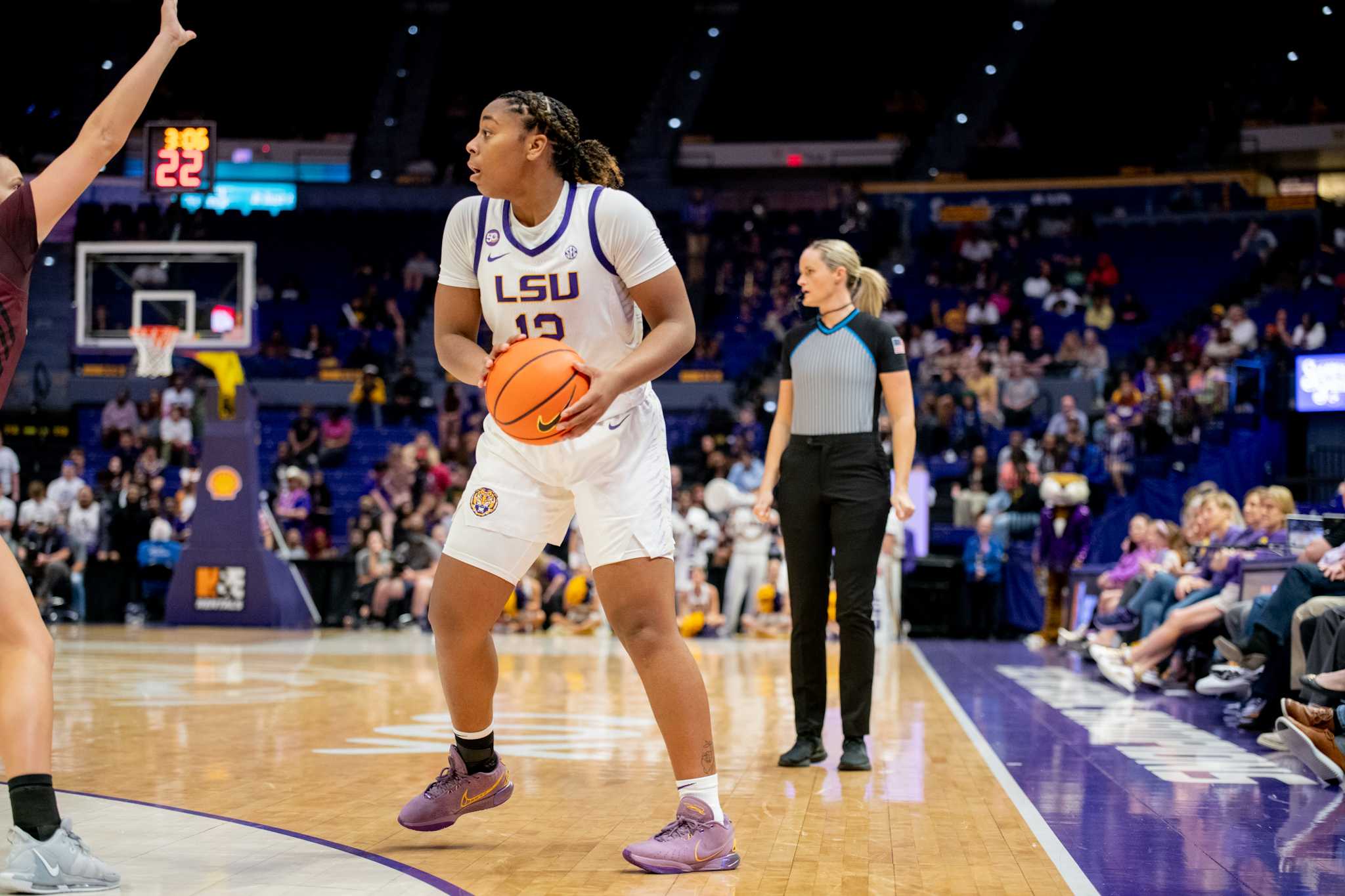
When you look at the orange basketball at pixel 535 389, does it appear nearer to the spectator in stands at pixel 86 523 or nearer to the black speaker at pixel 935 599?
the black speaker at pixel 935 599

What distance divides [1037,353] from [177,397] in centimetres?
1246

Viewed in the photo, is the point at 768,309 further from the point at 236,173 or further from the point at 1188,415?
the point at 236,173

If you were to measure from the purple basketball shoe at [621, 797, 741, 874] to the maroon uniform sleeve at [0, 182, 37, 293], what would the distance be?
1974 mm

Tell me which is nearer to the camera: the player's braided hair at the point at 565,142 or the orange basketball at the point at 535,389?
the orange basketball at the point at 535,389

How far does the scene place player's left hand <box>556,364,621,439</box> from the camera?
10.5 feet

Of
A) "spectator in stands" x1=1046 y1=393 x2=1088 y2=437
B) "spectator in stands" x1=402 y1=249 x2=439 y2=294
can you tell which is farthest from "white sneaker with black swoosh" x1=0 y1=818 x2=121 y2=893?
"spectator in stands" x1=402 y1=249 x2=439 y2=294

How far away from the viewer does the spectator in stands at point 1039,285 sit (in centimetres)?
2241

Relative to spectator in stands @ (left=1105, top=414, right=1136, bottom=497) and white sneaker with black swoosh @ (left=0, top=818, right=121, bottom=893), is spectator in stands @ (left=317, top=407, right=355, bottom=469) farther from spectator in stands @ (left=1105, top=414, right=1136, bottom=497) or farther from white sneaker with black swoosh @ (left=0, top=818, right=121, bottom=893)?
white sneaker with black swoosh @ (left=0, top=818, right=121, bottom=893)

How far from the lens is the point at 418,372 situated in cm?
2283

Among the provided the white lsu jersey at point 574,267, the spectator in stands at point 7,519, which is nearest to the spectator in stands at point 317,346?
the spectator in stands at point 7,519

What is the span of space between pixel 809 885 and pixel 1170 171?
24769 millimetres

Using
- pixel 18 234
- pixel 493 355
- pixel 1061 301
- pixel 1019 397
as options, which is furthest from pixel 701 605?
pixel 18 234

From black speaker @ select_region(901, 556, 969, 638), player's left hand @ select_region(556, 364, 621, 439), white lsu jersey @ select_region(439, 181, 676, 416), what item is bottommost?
black speaker @ select_region(901, 556, 969, 638)

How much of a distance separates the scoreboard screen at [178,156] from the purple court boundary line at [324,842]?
34.0ft
